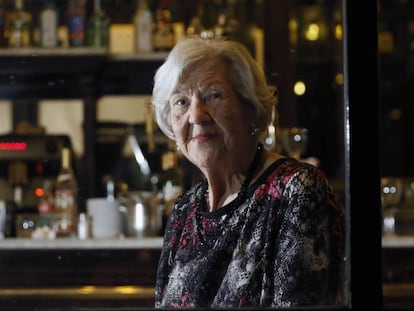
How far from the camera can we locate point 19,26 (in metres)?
4.34

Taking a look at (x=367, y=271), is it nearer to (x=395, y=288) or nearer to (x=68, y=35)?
(x=395, y=288)

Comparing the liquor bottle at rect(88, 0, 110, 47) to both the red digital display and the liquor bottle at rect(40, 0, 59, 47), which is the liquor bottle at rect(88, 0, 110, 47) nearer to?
the liquor bottle at rect(40, 0, 59, 47)

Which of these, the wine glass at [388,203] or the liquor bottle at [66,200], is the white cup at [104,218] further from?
the wine glass at [388,203]

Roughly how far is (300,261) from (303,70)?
3.21 m

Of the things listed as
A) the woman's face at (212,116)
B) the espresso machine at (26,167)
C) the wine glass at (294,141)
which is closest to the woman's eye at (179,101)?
the woman's face at (212,116)

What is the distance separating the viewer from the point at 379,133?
119 cm

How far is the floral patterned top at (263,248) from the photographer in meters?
1.42

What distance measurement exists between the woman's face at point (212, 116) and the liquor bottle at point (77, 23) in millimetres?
2806

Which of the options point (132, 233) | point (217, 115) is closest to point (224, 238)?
Result: point (217, 115)

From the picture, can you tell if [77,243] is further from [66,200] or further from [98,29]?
[98,29]

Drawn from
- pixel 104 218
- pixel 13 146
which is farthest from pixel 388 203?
pixel 13 146

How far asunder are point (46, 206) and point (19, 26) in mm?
859

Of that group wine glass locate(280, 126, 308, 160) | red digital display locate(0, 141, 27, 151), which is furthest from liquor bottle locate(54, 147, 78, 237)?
wine glass locate(280, 126, 308, 160)

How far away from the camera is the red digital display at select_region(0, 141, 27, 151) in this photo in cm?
414
